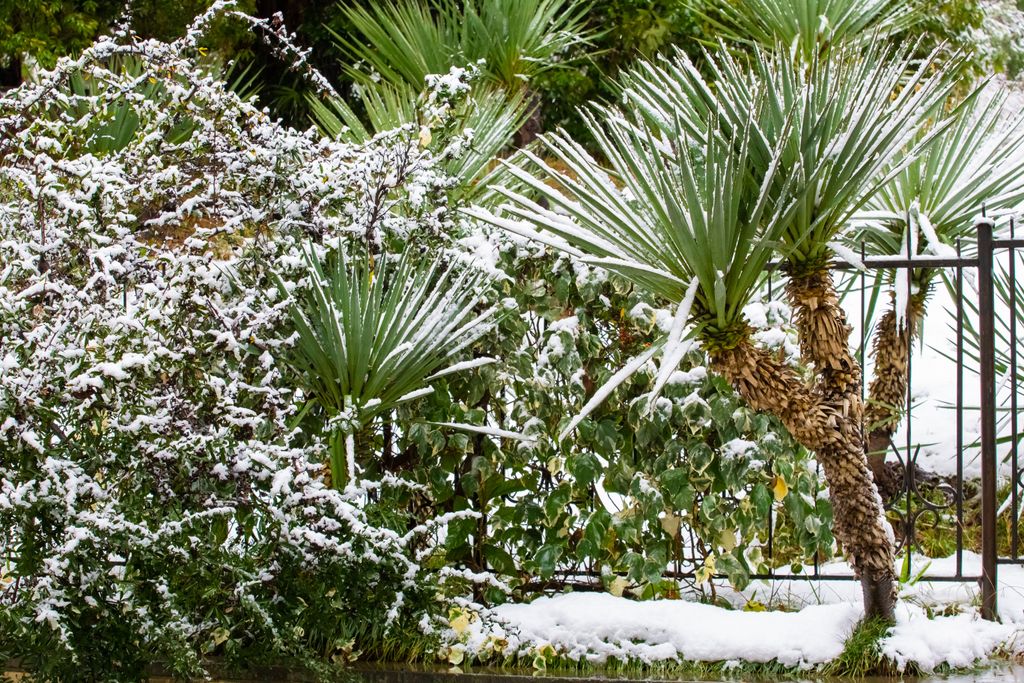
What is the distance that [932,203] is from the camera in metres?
4.50

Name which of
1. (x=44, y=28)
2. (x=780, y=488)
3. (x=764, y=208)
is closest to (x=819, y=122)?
(x=764, y=208)

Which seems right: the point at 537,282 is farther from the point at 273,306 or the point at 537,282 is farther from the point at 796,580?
the point at 796,580

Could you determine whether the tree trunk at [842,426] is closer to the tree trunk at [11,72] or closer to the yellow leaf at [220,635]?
the yellow leaf at [220,635]

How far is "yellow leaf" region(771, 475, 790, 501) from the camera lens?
3.92 meters

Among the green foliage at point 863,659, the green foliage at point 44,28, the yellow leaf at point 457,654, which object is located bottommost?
the yellow leaf at point 457,654

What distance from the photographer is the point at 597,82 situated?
12.4 meters

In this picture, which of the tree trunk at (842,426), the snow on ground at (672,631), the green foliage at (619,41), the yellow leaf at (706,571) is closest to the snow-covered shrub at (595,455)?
the yellow leaf at (706,571)

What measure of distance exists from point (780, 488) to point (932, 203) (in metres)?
1.43

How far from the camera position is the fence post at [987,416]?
3910 millimetres

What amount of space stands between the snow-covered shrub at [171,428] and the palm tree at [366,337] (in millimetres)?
99

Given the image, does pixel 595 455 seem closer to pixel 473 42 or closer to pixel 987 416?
pixel 987 416

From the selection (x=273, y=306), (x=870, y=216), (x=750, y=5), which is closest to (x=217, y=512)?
(x=273, y=306)

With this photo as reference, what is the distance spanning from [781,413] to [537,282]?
1.12 m

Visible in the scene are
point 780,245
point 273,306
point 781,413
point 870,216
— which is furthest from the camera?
point 870,216
